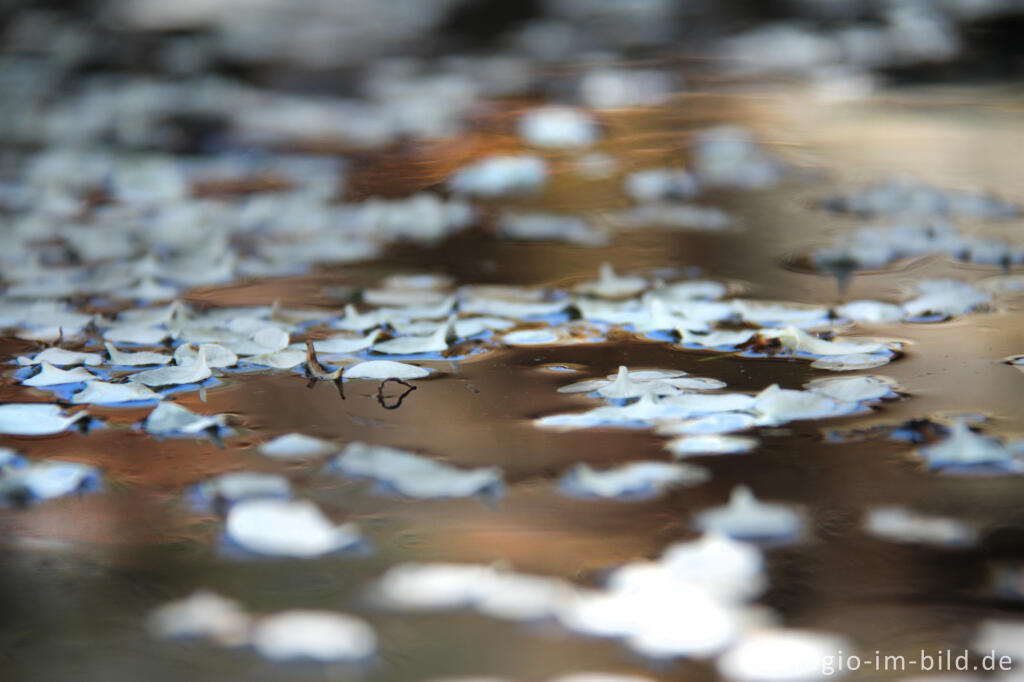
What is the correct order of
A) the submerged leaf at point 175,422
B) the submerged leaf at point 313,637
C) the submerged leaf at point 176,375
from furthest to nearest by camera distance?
the submerged leaf at point 176,375 < the submerged leaf at point 175,422 < the submerged leaf at point 313,637

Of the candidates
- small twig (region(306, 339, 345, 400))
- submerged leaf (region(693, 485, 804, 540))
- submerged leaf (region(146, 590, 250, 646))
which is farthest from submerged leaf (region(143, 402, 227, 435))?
submerged leaf (region(693, 485, 804, 540))

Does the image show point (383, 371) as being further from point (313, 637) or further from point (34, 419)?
point (313, 637)

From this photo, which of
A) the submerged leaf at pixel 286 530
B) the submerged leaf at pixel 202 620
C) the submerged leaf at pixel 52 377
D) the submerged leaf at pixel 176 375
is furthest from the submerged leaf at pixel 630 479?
the submerged leaf at pixel 52 377

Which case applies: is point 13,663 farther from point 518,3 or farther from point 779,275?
point 518,3

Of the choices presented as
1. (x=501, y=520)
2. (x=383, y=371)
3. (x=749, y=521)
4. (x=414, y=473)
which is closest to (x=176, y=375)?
(x=383, y=371)

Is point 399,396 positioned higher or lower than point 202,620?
higher

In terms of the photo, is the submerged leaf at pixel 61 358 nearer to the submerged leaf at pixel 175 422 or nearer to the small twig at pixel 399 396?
the submerged leaf at pixel 175 422

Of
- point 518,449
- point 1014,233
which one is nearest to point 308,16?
point 1014,233

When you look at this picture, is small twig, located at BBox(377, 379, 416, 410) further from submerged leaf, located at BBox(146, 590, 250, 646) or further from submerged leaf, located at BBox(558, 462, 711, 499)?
submerged leaf, located at BBox(146, 590, 250, 646)
